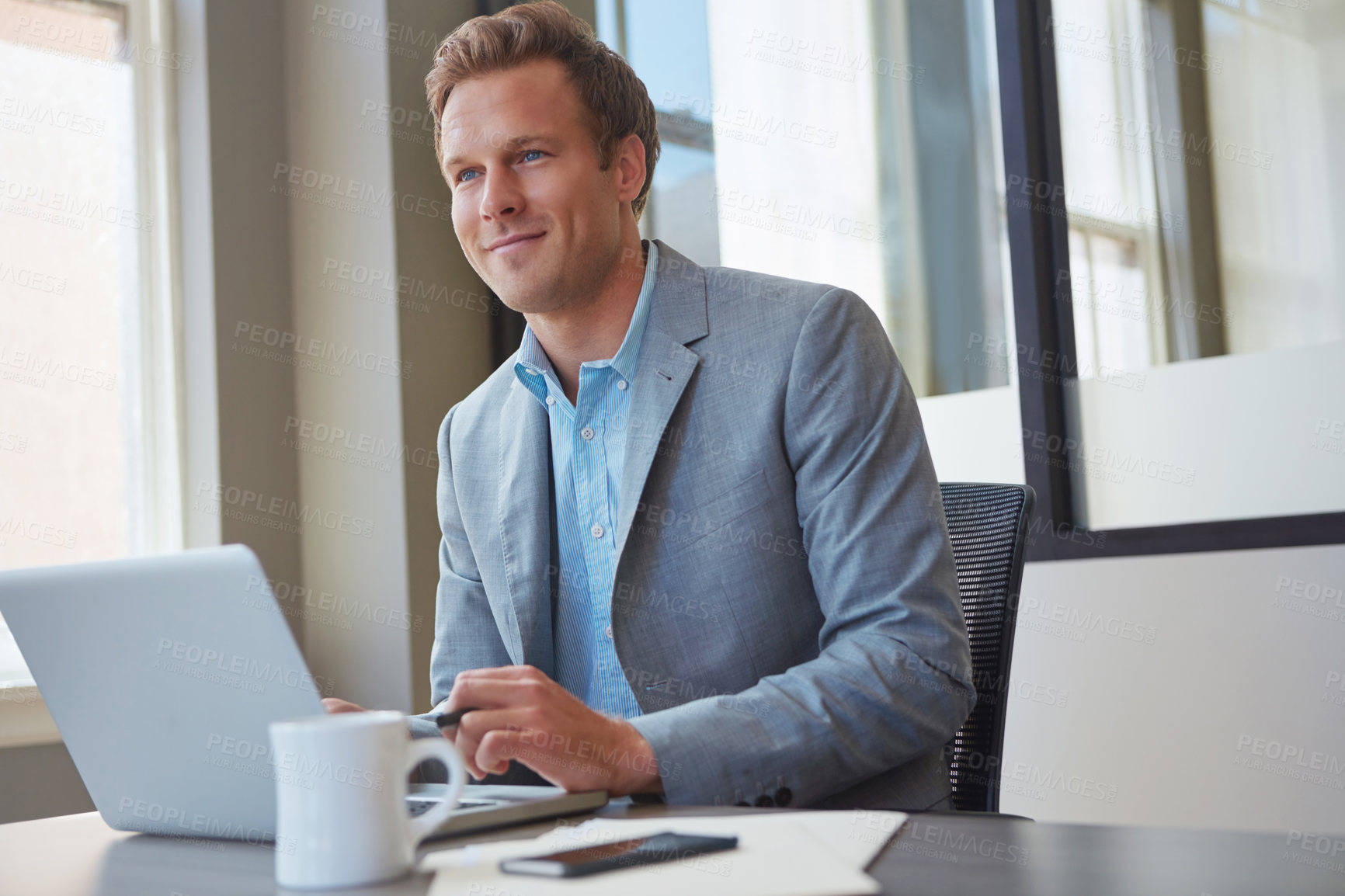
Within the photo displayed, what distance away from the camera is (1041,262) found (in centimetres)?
227

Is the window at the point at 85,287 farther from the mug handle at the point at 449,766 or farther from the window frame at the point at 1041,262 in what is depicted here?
the mug handle at the point at 449,766

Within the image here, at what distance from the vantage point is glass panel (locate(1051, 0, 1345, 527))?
1.94 meters

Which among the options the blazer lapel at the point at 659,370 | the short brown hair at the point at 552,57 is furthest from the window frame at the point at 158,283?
the blazer lapel at the point at 659,370

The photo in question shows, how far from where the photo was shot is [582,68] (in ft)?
5.60

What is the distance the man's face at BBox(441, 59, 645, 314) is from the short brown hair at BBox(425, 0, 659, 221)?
2 cm

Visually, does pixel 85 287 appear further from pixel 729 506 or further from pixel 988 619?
pixel 988 619

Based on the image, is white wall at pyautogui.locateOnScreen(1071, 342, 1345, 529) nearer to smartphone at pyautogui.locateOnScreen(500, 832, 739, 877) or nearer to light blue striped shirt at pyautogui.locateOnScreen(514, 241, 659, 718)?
light blue striped shirt at pyautogui.locateOnScreen(514, 241, 659, 718)

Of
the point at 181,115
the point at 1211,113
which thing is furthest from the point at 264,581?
the point at 181,115

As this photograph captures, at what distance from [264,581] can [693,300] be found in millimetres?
830

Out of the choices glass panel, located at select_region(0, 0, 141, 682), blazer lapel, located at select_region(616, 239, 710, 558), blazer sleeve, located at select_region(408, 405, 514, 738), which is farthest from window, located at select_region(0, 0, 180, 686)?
blazer lapel, located at select_region(616, 239, 710, 558)

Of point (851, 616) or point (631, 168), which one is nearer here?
point (851, 616)

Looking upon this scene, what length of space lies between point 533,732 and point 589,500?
0.60m

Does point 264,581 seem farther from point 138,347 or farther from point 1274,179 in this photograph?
point 138,347

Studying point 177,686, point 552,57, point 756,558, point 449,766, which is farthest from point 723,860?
point 552,57
